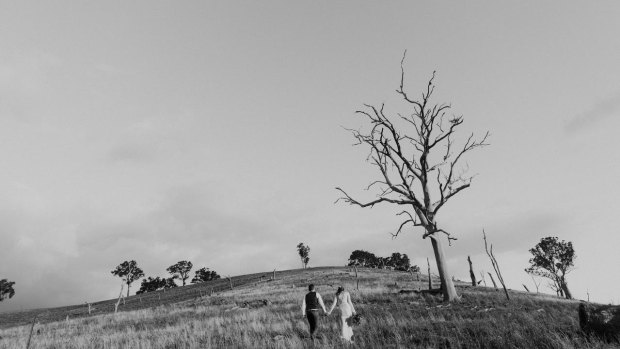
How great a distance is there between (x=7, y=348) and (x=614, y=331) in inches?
866

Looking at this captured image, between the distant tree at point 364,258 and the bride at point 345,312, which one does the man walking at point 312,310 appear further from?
the distant tree at point 364,258

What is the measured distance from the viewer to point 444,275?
19.7 meters

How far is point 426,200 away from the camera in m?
21.5

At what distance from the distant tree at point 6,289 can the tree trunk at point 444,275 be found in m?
113

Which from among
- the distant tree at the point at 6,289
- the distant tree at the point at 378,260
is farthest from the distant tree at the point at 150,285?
the distant tree at the point at 378,260

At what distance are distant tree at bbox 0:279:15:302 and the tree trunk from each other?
113 m

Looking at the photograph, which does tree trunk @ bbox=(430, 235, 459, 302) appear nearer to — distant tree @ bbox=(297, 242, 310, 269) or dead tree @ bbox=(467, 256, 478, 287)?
dead tree @ bbox=(467, 256, 478, 287)

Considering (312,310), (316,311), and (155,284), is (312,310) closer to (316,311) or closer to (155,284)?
(316,311)

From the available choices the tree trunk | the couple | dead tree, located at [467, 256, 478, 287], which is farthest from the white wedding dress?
dead tree, located at [467, 256, 478, 287]

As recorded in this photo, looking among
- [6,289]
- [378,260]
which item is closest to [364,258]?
[378,260]

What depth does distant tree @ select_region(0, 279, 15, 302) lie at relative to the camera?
9076cm

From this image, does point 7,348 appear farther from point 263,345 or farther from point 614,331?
point 614,331

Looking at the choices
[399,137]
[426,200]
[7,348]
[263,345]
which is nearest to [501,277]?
[426,200]

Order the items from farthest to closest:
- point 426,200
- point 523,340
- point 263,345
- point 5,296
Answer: point 5,296 → point 426,200 → point 263,345 → point 523,340
